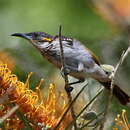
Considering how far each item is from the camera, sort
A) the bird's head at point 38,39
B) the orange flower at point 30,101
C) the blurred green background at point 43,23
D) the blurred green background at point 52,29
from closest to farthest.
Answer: the orange flower at point 30,101, the bird's head at point 38,39, the blurred green background at point 52,29, the blurred green background at point 43,23

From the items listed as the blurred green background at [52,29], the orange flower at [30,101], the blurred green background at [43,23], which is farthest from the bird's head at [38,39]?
the blurred green background at [43,23]

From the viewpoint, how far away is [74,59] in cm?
320

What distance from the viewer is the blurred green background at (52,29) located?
398 centimetres

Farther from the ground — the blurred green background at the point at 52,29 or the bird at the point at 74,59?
the bird at the point at 74,59

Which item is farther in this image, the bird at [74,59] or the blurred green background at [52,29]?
the blurred green background at [52,29]

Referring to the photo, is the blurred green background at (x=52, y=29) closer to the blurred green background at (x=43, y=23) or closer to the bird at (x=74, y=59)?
the blurred green background at (x=43, y=23)

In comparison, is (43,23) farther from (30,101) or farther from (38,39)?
(30,101)

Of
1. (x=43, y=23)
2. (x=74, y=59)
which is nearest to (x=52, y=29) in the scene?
(x=43, y=23)

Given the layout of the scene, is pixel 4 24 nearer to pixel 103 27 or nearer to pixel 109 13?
pixel 103 27

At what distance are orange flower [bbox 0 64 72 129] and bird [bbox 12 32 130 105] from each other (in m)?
0.25

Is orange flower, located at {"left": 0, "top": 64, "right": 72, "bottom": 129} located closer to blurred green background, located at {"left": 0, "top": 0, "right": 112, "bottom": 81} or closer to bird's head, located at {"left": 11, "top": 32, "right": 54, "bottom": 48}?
bird's head, located at {"left": 11, "top": 32, "right": 54, "bottom": 48}

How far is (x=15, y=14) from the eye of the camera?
15.8 ft

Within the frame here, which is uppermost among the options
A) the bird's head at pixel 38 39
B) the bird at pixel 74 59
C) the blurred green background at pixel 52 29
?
the bird's head at pixel 38 39

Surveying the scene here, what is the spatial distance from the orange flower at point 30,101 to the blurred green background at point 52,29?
75cm
